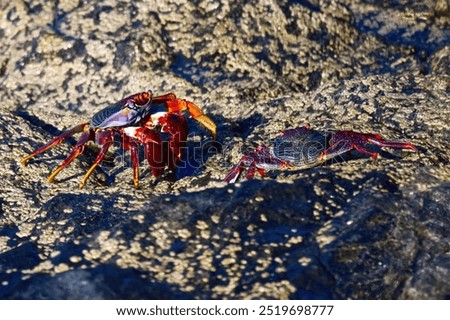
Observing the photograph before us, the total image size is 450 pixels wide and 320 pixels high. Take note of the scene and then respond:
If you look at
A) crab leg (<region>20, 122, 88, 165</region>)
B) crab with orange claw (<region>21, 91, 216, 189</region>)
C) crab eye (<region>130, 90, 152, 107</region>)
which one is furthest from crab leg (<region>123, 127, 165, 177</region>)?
crab leg (<region>20, 122, 88, 165</region>)

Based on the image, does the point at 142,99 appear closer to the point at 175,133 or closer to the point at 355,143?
the point at 175,133

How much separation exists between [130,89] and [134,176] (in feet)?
4.84

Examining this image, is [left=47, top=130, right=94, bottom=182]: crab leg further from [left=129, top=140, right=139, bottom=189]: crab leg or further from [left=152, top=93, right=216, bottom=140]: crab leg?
[left=152, top=93, right=216, bottom=140]: crab leg

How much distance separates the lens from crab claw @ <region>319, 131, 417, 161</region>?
457cm

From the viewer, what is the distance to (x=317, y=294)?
3.42 meters

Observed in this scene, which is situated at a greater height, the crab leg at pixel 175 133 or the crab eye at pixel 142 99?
the crab eye at pixel 142 99

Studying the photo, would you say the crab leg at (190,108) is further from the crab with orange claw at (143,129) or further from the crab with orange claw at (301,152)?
the crab with orange claw at (301,152)

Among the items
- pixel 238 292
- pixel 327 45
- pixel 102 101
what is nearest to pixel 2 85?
pixel 102 101

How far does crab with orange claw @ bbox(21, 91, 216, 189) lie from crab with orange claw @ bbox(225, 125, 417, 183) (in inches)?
21.0

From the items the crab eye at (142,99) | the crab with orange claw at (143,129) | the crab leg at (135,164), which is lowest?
the crab leg at (135,164)

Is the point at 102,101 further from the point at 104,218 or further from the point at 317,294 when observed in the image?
the point at 317,294

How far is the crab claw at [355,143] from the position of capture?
4574 millimetres

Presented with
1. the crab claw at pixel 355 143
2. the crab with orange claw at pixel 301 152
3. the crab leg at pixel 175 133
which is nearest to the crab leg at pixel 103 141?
the crab leg at pixel 175 133

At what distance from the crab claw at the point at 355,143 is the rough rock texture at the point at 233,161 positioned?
74 millimetres
